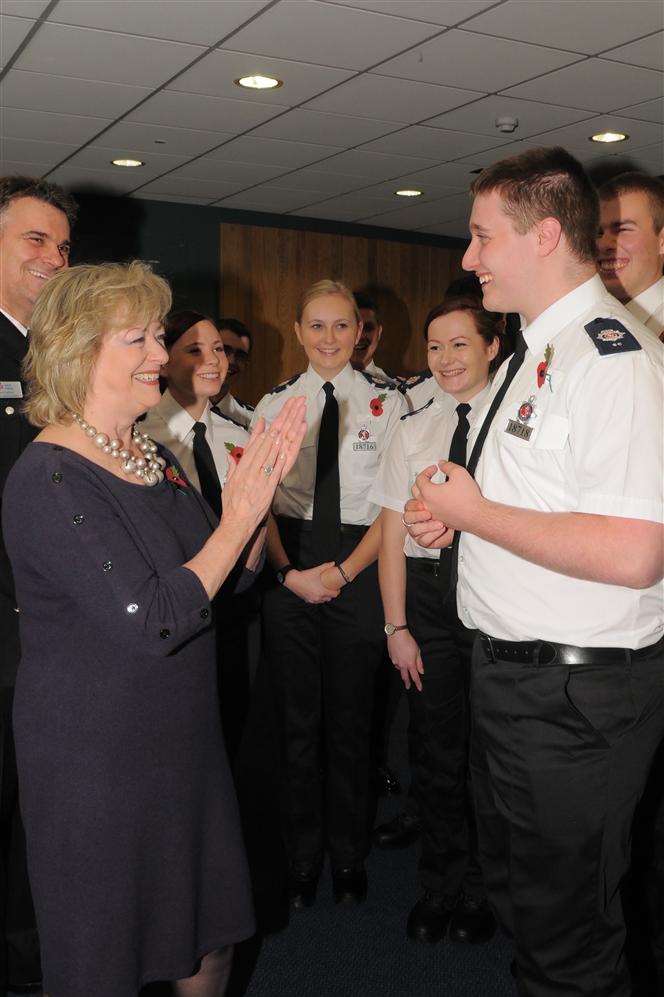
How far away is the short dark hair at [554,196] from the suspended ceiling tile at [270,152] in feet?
14.4

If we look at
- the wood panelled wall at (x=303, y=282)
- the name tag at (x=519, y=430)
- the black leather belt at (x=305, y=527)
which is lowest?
the black leather belt at (x=305, y=527)

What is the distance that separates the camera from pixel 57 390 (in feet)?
6.26

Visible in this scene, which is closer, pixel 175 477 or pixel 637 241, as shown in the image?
pixel 175 477

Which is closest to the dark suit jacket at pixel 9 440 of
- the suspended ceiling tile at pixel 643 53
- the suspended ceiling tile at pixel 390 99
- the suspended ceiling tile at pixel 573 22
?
the suspended ceiling tile at pixel 573 22

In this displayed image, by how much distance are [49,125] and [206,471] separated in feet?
12.0

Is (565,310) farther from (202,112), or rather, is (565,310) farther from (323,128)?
(323,128)

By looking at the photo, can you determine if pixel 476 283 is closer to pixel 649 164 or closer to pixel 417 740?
pixel 417 740

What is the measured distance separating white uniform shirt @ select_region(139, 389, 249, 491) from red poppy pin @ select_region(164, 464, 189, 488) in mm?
949

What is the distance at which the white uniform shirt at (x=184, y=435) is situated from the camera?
315cm

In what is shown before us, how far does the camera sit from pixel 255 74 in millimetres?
4812

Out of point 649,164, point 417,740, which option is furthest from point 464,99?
point 417,740

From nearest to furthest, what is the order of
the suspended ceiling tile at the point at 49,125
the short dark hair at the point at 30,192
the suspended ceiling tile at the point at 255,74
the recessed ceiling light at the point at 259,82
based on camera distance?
1. the short dark hair at the point at 30,192
2. the suspended ceiling tile at the point at 255,74
3. the recessed ceiling light at the point at 259,82
4. the suspended ceiling tile at the point at 49,125

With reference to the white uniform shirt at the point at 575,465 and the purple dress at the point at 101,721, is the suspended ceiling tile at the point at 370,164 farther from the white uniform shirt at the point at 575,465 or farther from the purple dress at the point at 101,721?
the purple dress at the point at 101,721

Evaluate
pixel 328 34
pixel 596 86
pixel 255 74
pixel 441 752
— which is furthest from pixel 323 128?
pixel 441 752
